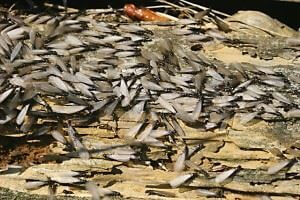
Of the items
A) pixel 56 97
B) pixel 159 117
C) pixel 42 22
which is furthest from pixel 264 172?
pixel 42 22

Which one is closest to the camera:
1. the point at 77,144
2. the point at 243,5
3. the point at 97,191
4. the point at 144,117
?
the point at 97,191

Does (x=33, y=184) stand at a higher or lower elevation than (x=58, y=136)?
lower

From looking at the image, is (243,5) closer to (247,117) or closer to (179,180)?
(247,117)

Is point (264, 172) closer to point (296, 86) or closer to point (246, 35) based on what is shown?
point (296, 86)

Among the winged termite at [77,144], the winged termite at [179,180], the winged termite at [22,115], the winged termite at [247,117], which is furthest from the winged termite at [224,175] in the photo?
the winged termite at [22,115]

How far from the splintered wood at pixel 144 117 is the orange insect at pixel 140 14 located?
1.42 feet

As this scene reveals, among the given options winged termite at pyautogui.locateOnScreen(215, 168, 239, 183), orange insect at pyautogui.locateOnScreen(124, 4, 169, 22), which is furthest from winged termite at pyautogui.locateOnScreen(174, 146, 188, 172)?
orange insect at pyautogui.locateOnScreen(124, 4, 169, 22)

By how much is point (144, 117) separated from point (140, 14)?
43.5 inches

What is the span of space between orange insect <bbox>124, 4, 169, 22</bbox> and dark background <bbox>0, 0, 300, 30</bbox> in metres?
0.11

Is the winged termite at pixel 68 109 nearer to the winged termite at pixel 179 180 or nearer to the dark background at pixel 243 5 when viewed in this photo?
the winged termite at pixel 179 180

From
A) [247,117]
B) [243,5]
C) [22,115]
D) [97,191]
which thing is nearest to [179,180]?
[97,191]

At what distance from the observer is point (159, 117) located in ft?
11.5

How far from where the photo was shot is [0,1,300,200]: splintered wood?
3318 millimetres

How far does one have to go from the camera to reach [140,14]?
14.5 ft
